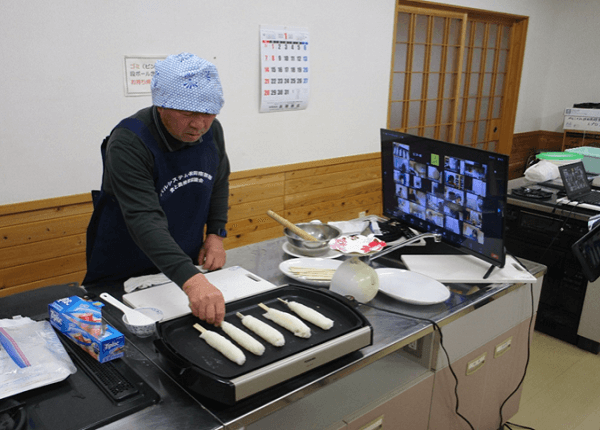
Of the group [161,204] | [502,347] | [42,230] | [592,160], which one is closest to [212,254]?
[161,204]

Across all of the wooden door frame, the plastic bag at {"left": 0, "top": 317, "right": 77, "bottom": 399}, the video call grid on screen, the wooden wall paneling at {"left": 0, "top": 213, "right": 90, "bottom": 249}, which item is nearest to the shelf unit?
the wooden door frame

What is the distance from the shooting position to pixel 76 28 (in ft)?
8.40

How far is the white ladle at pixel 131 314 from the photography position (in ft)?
4.44

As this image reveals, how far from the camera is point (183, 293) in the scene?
1536 mm

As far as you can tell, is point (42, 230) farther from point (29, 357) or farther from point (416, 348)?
point (416, 348)

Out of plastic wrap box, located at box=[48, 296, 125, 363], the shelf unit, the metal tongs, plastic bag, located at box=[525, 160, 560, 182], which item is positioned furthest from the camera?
the shelf unit

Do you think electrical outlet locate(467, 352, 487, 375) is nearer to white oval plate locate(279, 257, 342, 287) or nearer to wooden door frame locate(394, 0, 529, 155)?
white oval plate locate(279, 257, 342, 287)

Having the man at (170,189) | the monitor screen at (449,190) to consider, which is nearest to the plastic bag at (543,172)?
the monitor screen at (449,190)

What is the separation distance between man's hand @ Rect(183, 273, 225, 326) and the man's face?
19.5 inches

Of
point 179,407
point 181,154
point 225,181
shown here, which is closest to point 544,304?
point 225,181

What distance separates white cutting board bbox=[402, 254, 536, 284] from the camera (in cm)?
175

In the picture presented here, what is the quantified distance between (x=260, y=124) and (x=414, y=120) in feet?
6.50

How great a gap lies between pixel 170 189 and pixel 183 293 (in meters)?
0.36

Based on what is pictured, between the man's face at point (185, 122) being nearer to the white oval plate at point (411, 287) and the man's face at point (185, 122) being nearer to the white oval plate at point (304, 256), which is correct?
the white oval plate at point (304, 256)
